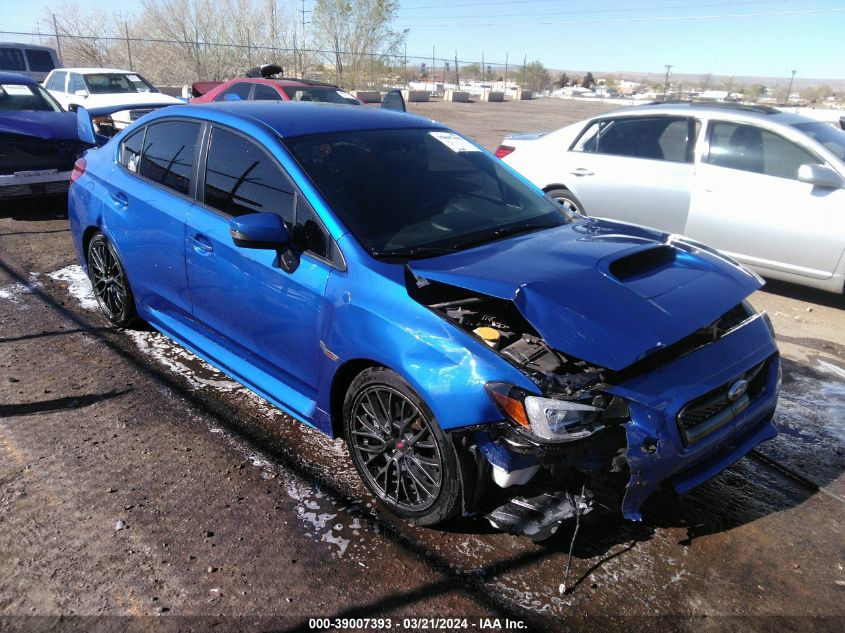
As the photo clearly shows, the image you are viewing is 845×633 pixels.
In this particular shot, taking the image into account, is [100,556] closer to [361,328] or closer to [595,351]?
[361,328]

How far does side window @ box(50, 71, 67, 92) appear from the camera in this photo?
1518 cm

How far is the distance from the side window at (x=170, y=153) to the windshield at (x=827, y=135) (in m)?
5.11

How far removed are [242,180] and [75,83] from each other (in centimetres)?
1380

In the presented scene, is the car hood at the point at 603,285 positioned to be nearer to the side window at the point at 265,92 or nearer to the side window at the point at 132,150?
the side window at the point at 132,150

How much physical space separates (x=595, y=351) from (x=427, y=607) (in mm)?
1165

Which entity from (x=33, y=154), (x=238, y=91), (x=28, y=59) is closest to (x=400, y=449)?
(x=33, y=154)

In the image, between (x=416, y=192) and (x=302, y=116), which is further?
(x=302, y=116)

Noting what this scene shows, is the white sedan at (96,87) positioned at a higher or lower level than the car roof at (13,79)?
lower

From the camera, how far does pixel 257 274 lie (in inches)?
134

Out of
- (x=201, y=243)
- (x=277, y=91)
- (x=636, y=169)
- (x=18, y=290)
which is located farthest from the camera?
(x=277, y=91)

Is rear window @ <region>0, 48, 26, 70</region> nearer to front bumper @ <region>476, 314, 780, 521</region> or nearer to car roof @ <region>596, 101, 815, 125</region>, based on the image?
car roof @ <region>596, 101, 815, 125</region>

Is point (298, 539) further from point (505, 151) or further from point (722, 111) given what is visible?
point (505, 151)

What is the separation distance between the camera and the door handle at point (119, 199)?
4457 millimetres

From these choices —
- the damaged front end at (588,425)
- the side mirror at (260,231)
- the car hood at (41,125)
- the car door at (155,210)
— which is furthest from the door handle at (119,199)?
the car hood at (41,125)
